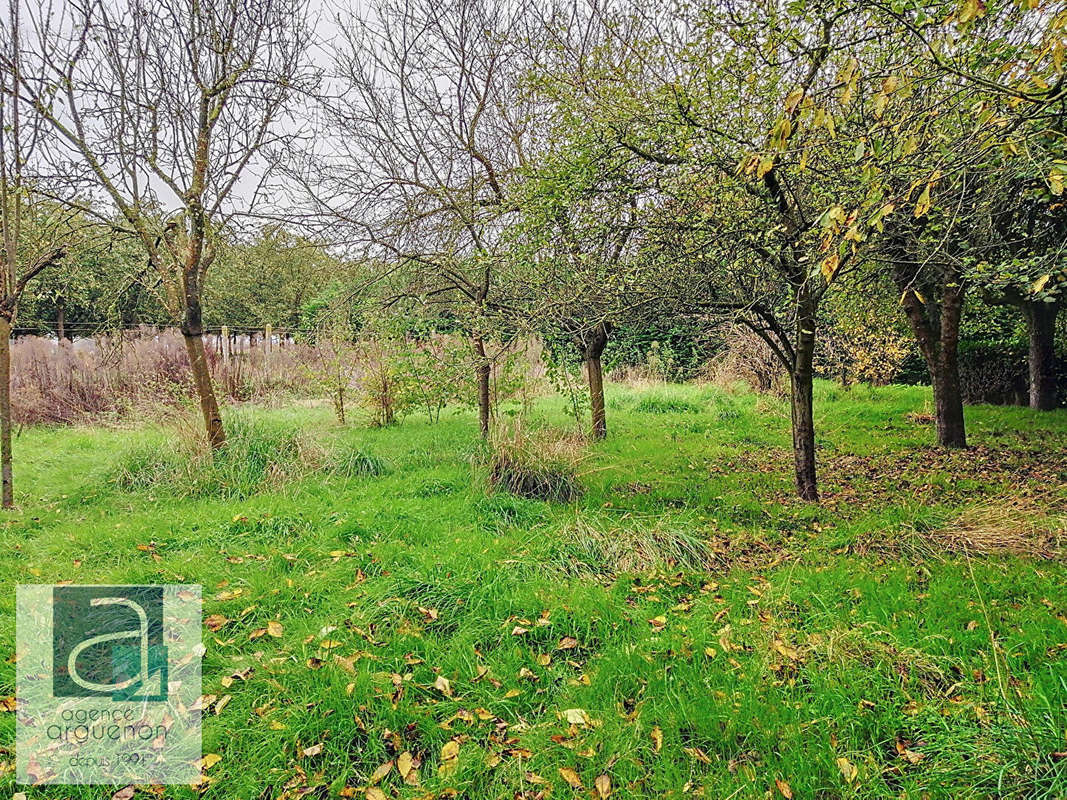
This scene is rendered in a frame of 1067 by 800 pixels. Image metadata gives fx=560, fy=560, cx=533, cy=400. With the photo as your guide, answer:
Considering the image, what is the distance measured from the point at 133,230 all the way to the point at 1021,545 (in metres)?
8.02

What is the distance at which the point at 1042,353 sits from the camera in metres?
8.60

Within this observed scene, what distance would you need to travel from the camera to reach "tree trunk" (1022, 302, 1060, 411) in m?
8.34

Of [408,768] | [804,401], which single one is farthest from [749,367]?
[408,768]

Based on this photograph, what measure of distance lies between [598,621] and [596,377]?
4796mm

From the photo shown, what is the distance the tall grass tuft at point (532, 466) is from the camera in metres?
5.50

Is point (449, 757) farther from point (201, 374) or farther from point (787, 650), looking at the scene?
point (201, 374)

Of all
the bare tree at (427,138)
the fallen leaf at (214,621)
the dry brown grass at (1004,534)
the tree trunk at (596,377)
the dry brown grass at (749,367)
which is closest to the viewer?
the fallen leaf at (214,621)

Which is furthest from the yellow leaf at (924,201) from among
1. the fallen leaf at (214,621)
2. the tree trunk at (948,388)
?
the tree trunk at (948,388)

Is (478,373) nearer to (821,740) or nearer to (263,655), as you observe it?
(263,655)

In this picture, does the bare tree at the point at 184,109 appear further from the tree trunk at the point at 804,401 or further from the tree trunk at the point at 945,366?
the tree trunk at the point at 945,366

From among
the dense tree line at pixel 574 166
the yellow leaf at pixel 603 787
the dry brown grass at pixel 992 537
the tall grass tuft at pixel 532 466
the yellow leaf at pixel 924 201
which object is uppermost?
the dense tree line at pixel 574 166

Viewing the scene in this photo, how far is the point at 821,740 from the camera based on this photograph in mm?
2242

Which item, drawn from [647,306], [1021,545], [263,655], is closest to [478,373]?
[647,306]

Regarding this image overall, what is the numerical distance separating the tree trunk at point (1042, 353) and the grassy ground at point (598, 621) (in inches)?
141
